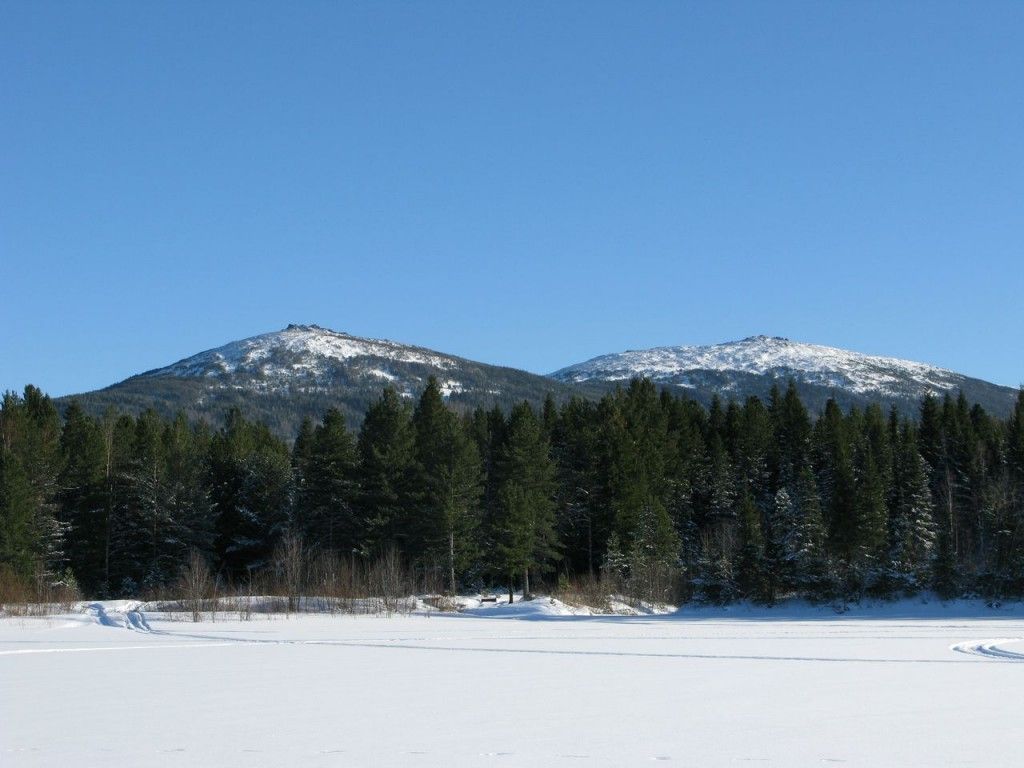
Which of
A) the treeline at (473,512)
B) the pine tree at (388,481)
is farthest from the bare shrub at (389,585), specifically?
the pine tree at (388,481)

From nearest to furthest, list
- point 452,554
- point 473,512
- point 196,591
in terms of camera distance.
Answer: point 196,591 → point 452,554 → point 473,512

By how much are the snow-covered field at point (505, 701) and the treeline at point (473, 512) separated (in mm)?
29075

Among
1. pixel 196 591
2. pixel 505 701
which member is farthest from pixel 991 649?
pixel 196 591

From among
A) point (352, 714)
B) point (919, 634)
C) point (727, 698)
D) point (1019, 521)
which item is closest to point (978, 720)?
point (727, 698)

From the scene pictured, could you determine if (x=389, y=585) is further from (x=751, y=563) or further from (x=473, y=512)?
(x=751, y=563)

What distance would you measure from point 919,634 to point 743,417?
50.5 metres

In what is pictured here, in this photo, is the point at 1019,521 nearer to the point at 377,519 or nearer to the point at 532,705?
the point at 377,519

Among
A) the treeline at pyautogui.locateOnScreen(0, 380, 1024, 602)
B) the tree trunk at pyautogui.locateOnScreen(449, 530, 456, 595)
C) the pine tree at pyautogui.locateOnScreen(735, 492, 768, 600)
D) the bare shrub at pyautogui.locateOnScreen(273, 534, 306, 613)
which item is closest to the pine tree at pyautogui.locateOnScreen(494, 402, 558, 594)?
the treeline at pyautogui.locateOnScreen(0, 380, 1024, 602)

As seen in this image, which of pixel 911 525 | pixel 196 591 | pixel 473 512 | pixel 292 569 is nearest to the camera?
pixel 196 591

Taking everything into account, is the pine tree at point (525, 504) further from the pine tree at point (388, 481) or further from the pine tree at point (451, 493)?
the pine tree at point (388, 481)

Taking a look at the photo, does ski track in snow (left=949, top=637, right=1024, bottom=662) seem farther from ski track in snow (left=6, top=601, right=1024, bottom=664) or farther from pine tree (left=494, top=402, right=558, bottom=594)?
pine tree (left=494, top=402, right=558, bottom=594)

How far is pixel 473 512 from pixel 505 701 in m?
47.0

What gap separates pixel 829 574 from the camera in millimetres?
61406

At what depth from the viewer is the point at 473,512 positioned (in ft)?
205
